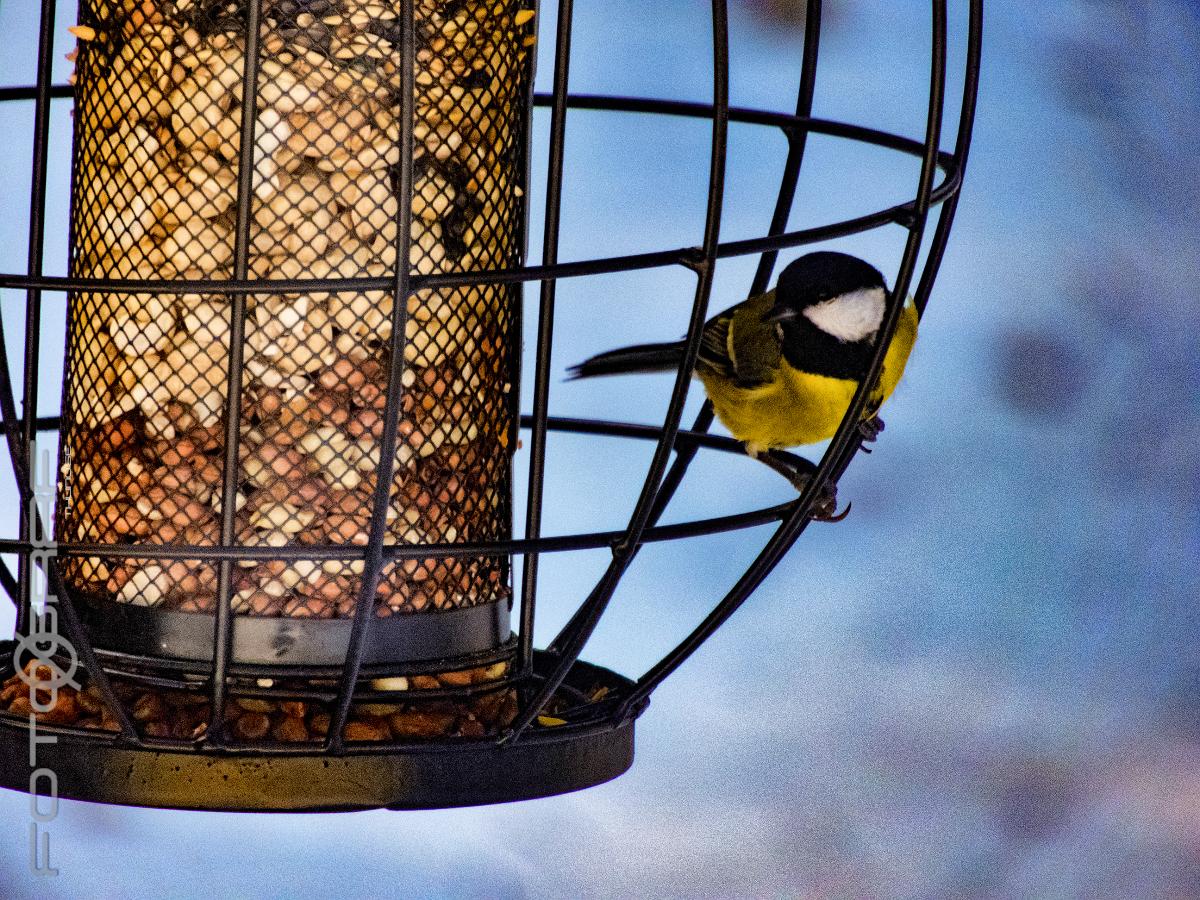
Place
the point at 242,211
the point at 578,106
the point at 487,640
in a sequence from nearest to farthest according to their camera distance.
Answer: the point at 242,211, the point at 487,640, the point at 578,106

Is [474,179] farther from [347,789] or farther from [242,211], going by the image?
[347,789]

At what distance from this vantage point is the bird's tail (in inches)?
Result: 64.7

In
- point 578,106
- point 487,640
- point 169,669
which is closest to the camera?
point 169,669

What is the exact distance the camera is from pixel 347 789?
38.8 inches

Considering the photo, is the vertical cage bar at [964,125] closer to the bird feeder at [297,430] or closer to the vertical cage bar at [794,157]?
the bird feeder at [297,430]

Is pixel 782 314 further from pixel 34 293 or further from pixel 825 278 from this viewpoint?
pixel 34 293

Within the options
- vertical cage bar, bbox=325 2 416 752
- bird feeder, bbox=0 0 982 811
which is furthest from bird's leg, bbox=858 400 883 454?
vertical cage bar, bbox=325 2 416 752

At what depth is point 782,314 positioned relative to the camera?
168cm

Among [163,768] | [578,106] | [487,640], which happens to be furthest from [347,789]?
[578,106]

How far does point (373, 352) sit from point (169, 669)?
270mm

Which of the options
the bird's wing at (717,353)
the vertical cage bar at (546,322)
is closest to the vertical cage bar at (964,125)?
the vertical cage bar at (546,322)

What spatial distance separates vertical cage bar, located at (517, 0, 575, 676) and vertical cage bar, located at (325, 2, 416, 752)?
102 millimetres

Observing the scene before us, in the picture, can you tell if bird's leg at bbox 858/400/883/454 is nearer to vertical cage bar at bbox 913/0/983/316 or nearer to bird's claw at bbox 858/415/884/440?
bird's claw at bbox 858/415/884/440

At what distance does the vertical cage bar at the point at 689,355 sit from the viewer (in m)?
0.90
